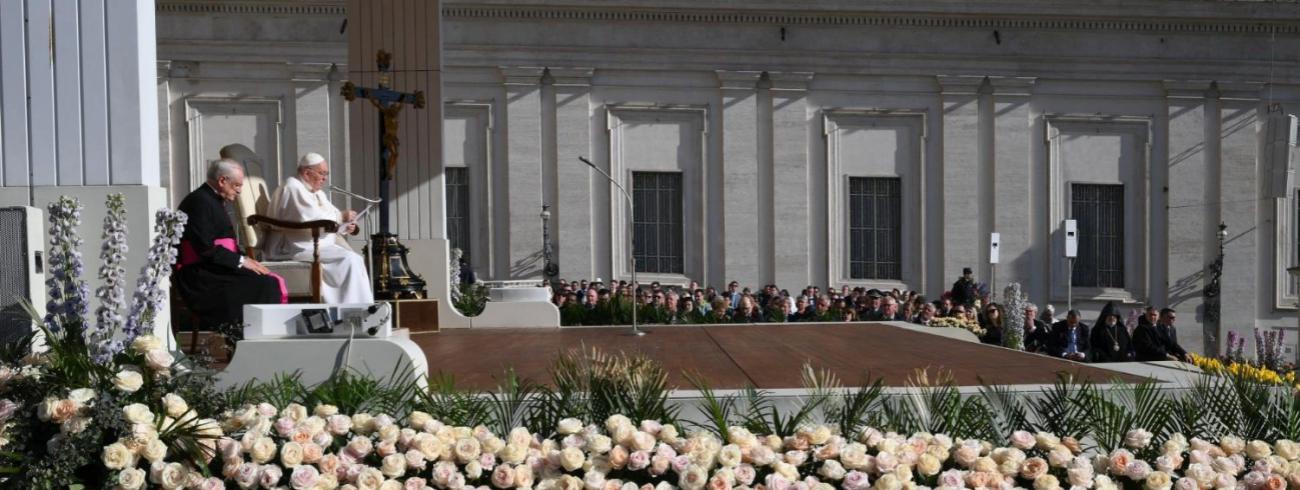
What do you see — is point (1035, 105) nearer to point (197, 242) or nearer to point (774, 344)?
point (774, 344)

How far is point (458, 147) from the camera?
33.7 metres

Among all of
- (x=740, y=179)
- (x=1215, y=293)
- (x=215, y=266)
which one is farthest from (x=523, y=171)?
(x=215, y=266)

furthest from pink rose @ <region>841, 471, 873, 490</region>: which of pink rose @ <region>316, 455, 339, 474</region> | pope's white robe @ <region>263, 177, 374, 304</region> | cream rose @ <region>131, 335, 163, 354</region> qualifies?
pope's white robe @ <region>263, 177, 374, 304</region>

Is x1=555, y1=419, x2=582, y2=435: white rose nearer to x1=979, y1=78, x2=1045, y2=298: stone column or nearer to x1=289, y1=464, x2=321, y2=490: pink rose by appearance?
x1=289, y1=464, x2=321, y2=490: pink rose

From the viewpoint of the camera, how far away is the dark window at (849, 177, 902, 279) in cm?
3522

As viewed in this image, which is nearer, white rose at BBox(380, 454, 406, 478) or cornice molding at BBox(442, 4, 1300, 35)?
white rose at BBox(380, 454, 406, 478)

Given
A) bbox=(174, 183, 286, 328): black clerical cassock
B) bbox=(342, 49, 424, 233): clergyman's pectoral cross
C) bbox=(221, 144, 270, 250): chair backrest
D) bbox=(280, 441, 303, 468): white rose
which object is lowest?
bbox=(280, 441, 303, 468): white rose

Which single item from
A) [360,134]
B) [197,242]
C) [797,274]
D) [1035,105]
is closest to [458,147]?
[797,274]

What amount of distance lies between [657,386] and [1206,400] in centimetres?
265

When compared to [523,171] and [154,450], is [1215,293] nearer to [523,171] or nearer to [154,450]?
[523,171]

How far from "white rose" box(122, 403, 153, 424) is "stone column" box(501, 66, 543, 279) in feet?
94.2

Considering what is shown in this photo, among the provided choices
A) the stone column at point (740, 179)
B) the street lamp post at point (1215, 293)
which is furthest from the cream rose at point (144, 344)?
the street lamp post at point (1215, 293)

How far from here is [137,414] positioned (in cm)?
483

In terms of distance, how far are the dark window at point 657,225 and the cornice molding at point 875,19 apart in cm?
447
